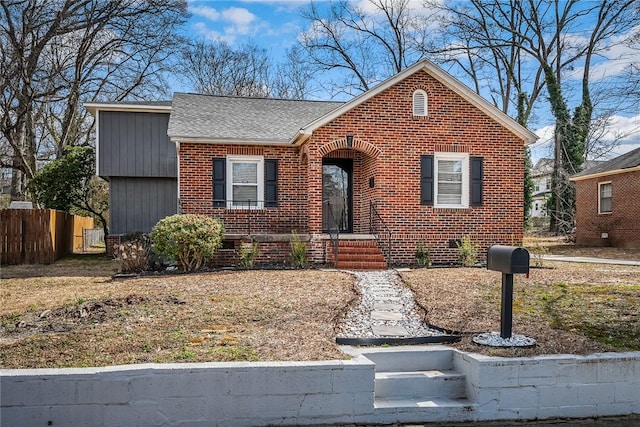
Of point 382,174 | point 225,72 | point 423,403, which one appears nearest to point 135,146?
point 382,174

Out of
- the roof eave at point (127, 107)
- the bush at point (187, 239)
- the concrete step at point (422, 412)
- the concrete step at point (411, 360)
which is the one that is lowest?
the concrete step at point (422, 412)

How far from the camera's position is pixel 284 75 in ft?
116

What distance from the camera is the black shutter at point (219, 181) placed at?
14203mm

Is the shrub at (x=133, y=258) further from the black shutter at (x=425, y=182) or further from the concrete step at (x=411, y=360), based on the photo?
the concrete step at (x=411, y=360)

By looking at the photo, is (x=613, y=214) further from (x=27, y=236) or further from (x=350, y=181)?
(x=27, y=236)

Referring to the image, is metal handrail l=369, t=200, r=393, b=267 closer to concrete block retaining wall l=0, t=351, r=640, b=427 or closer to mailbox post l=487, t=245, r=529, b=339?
mailbox post l=487, t=245, r=529, b=339

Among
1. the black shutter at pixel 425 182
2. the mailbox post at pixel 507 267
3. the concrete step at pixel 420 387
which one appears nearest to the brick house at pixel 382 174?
the black shutter at pixel 425 182

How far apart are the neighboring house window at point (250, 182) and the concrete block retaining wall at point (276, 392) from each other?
999 cm

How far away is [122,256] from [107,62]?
16.8m

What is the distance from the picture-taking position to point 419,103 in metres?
13.4

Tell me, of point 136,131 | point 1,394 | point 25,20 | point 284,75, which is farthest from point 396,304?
point 284,75

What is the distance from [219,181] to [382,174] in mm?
4482

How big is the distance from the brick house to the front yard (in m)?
1.91

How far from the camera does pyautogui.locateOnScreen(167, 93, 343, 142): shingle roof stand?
14.2 meters
